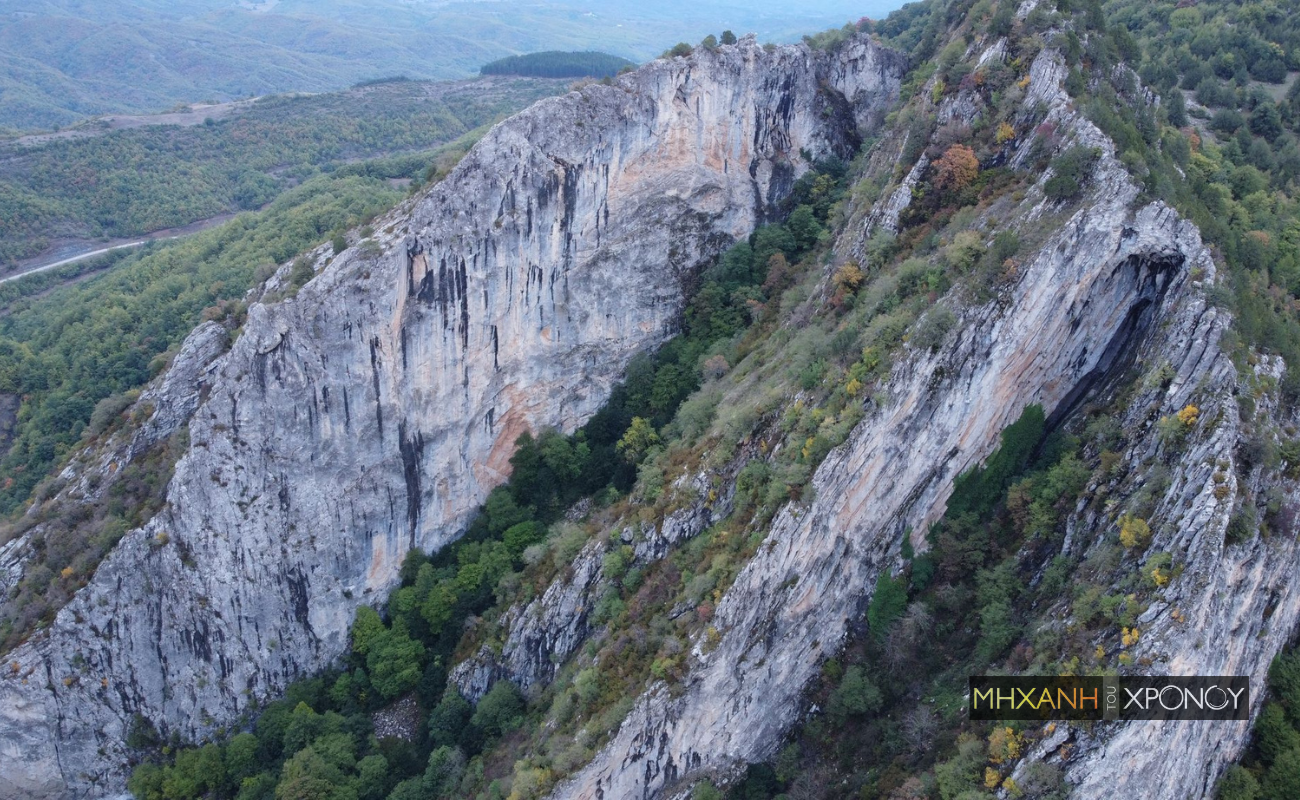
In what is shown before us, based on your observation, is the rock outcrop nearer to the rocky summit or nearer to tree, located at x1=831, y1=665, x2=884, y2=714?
the rocky summit

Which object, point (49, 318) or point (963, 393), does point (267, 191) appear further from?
point (963, 393)

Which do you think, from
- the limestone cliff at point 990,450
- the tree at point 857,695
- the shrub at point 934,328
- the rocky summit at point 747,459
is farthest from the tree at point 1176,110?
the tree at point 857,695

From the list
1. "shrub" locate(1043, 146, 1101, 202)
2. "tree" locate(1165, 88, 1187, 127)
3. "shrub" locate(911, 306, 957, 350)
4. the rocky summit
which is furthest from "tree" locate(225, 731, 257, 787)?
"tree" locate(1165, 88, 1187, 127)

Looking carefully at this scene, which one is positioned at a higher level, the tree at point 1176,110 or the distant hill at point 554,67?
the distant hill at point 554,67

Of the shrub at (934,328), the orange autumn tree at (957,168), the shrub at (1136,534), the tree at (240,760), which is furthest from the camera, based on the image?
the tree at (240,760)

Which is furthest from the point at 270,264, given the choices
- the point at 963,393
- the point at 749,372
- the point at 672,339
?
the point at 963,393

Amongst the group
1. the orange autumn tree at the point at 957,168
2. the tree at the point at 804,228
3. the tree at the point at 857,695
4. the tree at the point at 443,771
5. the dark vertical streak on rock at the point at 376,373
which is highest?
the orange autumn tree at the point at 957,168

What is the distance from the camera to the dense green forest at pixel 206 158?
85.1 metres

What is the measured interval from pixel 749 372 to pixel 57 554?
113ft

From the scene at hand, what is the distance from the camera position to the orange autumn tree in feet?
104

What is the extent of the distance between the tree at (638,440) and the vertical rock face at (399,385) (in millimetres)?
4775

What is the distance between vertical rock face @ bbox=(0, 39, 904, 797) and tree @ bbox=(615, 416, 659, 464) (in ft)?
15.7

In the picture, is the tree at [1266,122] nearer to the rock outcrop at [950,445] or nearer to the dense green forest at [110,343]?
the rock outcrop at [950,445]

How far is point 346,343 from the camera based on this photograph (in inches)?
1460
